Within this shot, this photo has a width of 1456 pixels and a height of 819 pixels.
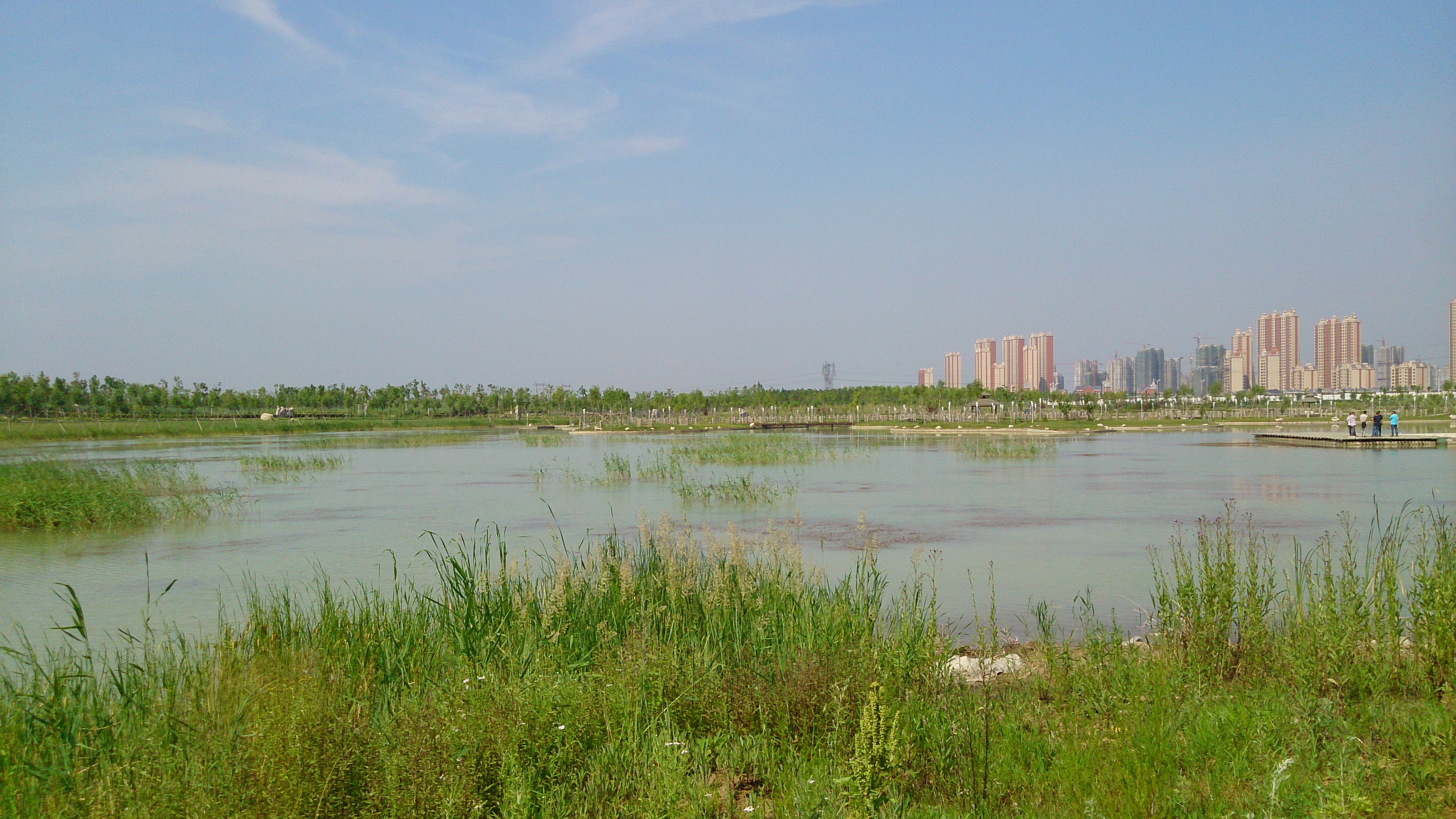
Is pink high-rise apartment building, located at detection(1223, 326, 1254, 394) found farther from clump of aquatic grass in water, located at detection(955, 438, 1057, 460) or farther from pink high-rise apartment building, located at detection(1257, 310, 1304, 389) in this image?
clump of aquatic grass in water, located at detection(955, 438, 1057, 460)

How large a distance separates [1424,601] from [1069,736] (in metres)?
2.27

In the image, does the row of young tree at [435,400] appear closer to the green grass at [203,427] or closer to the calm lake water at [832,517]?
the green grass at [203,427]

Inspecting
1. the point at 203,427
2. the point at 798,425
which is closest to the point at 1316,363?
the point at 798,425

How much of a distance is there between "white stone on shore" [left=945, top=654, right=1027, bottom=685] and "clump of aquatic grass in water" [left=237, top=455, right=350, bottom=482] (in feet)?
65.1

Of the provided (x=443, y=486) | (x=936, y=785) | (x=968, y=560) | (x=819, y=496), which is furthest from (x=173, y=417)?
(x=936, y=785)

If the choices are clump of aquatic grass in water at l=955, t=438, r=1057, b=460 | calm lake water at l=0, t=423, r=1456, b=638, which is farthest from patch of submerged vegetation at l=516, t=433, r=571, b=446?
clump of aquatic grass in water at l=955, t=438, r=1057, b=460

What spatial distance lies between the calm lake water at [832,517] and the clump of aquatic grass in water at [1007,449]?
0.81m

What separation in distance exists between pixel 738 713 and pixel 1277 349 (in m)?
203

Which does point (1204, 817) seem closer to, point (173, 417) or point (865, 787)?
point (865, 787)

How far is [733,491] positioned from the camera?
17.0 meters

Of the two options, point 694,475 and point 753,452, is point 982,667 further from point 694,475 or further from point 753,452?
point 753,452

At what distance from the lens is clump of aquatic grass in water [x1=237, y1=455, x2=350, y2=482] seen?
22125 mm

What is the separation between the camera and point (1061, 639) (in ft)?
21.2

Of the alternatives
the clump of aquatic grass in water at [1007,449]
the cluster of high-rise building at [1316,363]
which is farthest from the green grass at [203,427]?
the cluster of high-rise building at [1316,363]
